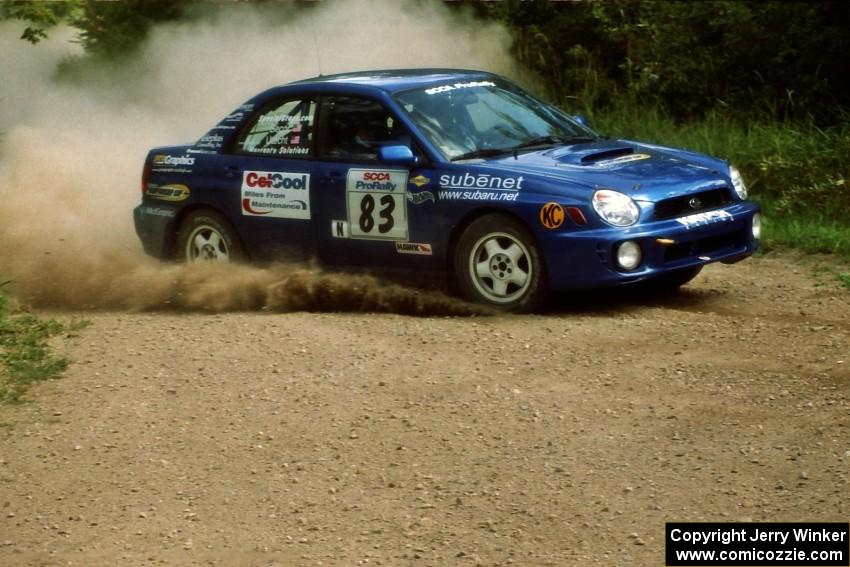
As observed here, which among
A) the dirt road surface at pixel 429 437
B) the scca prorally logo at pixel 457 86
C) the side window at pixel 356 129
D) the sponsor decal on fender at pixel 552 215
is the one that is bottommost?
the dirt road surface at pixel 429 437

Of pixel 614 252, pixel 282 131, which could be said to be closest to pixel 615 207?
pixel 614 252

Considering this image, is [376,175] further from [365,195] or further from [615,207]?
[615,207]

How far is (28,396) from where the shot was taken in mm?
7539

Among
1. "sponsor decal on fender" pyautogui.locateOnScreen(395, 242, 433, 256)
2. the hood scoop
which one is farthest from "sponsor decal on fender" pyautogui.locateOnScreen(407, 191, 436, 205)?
the hood scoop

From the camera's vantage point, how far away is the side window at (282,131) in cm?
965

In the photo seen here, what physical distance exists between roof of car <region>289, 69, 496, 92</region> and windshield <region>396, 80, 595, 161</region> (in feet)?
0.31

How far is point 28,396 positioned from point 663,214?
3681 mm

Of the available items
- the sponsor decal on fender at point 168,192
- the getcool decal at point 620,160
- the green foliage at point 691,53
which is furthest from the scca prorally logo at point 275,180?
the green foliage at point 691,53

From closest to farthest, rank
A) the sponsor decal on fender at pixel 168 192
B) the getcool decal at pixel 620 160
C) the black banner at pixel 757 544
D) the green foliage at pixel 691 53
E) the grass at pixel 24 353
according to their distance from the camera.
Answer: the black banner at pixel 757 544
the grass at pixel 24 353
the getcool decal at pixel 620 160
the sponsor decal on fender at pixel 168 192
the green foliage at pixel 691 53

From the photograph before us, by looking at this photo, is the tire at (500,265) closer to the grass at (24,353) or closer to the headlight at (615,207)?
the headlight at (615,207)

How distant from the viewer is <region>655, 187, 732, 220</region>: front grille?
8.51 metres

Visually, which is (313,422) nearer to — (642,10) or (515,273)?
(515,273)

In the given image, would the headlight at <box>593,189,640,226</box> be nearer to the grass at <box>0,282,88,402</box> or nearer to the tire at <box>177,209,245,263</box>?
the tire at <box>177,209,245,263</box>

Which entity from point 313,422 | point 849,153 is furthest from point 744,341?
point 849,153
